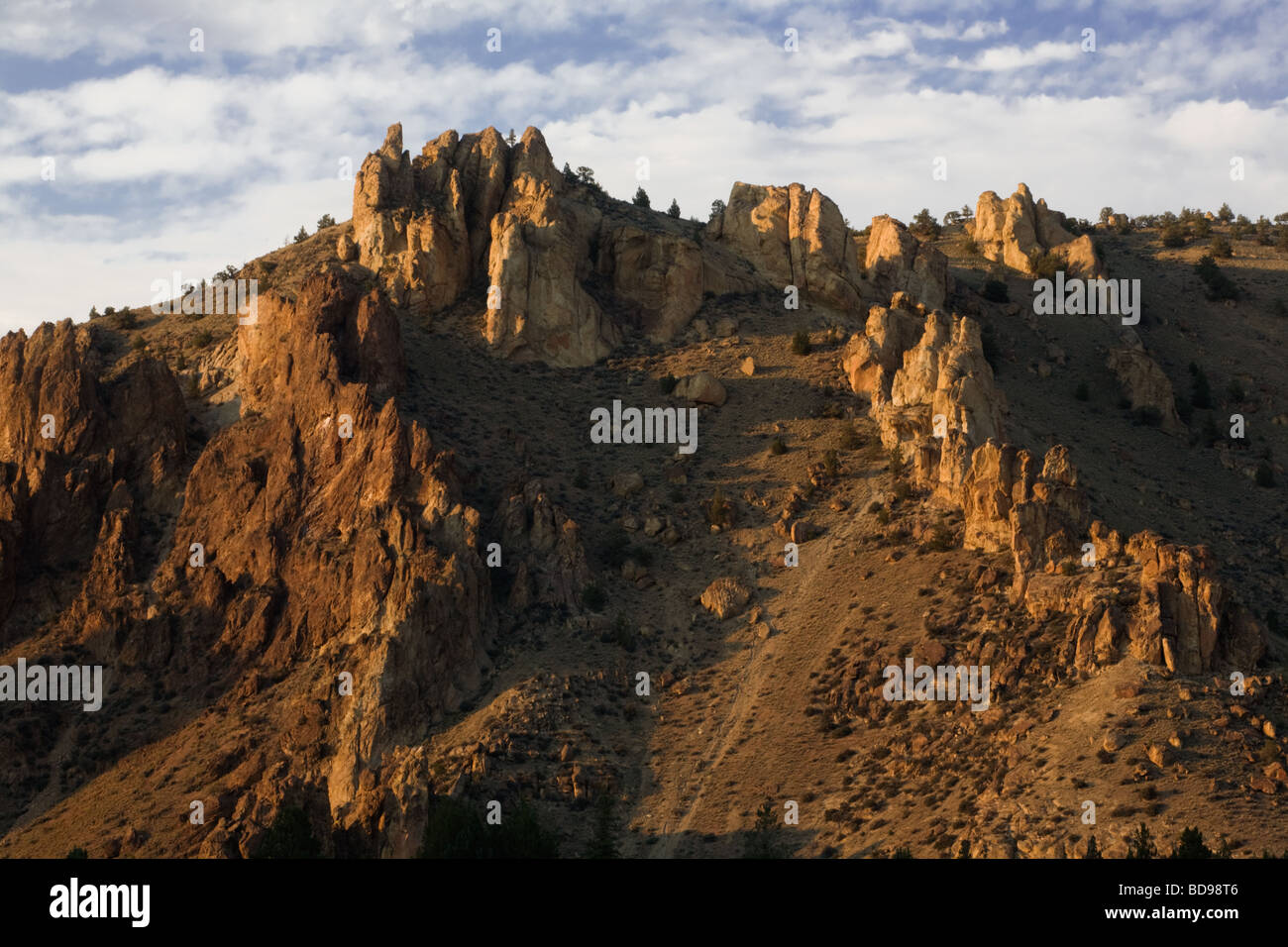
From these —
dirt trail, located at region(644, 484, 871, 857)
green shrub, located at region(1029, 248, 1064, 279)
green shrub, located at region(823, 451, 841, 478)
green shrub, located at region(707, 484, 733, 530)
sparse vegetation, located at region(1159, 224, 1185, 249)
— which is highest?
sparse vegetation, located at region(1159, 224, 1185, 249)

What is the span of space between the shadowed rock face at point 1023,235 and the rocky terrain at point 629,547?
6704 millimetres

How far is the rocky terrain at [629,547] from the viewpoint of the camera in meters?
61.7

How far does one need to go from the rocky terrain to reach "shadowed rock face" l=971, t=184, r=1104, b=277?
22.0 feet

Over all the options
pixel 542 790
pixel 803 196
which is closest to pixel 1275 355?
pixel 803 196

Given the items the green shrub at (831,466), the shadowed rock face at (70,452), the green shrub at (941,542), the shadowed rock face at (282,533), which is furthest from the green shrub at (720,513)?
the shadowed rock face at (70,452)

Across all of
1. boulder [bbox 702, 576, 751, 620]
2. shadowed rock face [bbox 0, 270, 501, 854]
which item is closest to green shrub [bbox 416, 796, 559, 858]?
shadowed rock face [bbox 0, 270, 501, 854]

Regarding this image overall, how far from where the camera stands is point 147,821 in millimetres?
66125

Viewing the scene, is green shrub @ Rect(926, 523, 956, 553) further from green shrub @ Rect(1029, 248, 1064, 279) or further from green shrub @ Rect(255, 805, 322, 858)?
green shrub @ Rect(1029, 248, 1064, 279)

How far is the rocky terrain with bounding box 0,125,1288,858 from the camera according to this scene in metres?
61.7

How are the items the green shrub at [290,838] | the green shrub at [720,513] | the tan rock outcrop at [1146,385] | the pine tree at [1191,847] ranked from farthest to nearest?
the tan rock outcrop at [1146,385]
the green shrub at [720,513]
the green shrub at [290,838]
the pine tree at [1191,847]

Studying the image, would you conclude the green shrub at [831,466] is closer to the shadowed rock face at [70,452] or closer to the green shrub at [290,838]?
the shadowed rock face at [70,452]

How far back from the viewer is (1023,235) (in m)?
114
